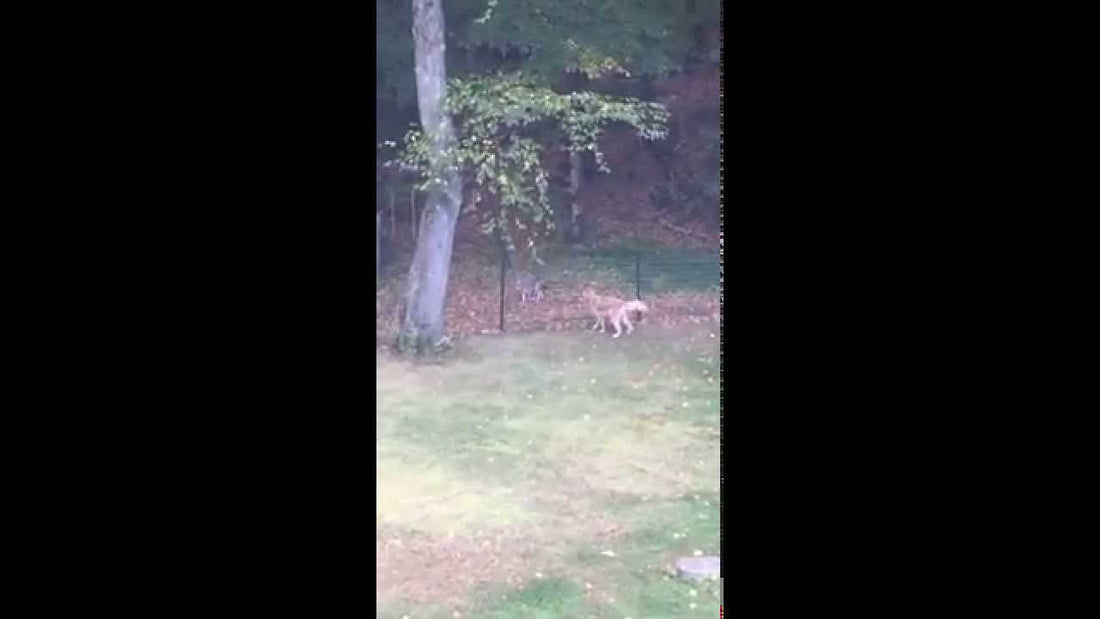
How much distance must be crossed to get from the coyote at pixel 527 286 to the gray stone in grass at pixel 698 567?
2.03 ft

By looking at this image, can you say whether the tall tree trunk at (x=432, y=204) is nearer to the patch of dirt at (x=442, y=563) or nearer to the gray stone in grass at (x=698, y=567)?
the patch of dirt at (x=442, y=563)

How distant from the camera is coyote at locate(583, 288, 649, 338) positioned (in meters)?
2.18

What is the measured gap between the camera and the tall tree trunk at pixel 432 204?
205 cm

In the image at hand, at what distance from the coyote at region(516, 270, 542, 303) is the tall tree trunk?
15cm

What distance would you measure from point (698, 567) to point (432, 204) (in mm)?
874

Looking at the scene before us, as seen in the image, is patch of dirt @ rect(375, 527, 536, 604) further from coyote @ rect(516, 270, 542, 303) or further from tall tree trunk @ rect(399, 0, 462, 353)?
coyote @ rect(516, 270, 542, 303)

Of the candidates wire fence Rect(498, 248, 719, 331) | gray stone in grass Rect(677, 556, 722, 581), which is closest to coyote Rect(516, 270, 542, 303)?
wire fence Rect(498, 248, 719, 331)

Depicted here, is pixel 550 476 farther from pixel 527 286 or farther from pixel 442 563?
pixel 527 286

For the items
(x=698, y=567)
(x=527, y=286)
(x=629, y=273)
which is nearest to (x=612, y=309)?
(x=629, y=273)

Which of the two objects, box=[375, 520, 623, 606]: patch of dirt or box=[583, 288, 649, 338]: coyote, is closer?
box=[375, 520, 623, 606]: patch of dirt
